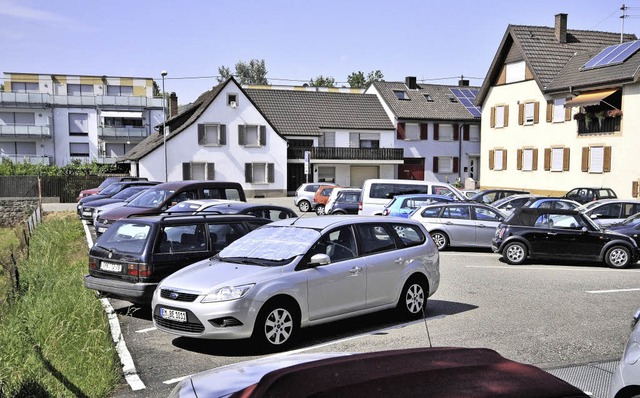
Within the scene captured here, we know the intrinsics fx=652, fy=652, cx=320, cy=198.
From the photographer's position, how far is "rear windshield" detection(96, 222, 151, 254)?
10367 millimetres

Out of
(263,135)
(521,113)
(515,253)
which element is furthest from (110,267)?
(263,135)

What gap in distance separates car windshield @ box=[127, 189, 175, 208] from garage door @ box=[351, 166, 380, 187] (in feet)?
128

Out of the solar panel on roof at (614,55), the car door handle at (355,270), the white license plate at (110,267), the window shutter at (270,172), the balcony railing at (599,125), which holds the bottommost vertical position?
the white license plate at (110,267)

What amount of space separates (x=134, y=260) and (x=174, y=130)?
4264 cm

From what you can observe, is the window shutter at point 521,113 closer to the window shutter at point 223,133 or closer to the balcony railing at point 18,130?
the window shutter at point 223,133

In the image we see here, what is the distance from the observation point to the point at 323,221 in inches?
380

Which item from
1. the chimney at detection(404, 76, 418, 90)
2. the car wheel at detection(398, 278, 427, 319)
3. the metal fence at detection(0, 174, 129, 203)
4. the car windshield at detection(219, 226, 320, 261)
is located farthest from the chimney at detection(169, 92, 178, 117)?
the car wheel at detection(398, 278, 427, 319)

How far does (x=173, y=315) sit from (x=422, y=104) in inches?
2138

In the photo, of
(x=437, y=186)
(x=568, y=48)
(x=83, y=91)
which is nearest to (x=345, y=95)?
(x=568, y=48)

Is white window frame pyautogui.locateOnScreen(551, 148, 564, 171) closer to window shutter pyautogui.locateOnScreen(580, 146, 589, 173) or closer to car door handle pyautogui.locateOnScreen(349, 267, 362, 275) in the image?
window shutter pyautogui.locateOnScreen(580, 146, 589, 173)

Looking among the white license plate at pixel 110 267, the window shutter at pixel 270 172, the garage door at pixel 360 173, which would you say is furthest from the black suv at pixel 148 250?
the garage door at pixel 360 173

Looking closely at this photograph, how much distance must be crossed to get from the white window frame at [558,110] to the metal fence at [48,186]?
32.7 metres

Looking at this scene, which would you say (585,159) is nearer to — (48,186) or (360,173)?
(360,173)

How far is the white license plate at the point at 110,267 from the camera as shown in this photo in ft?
33.9
